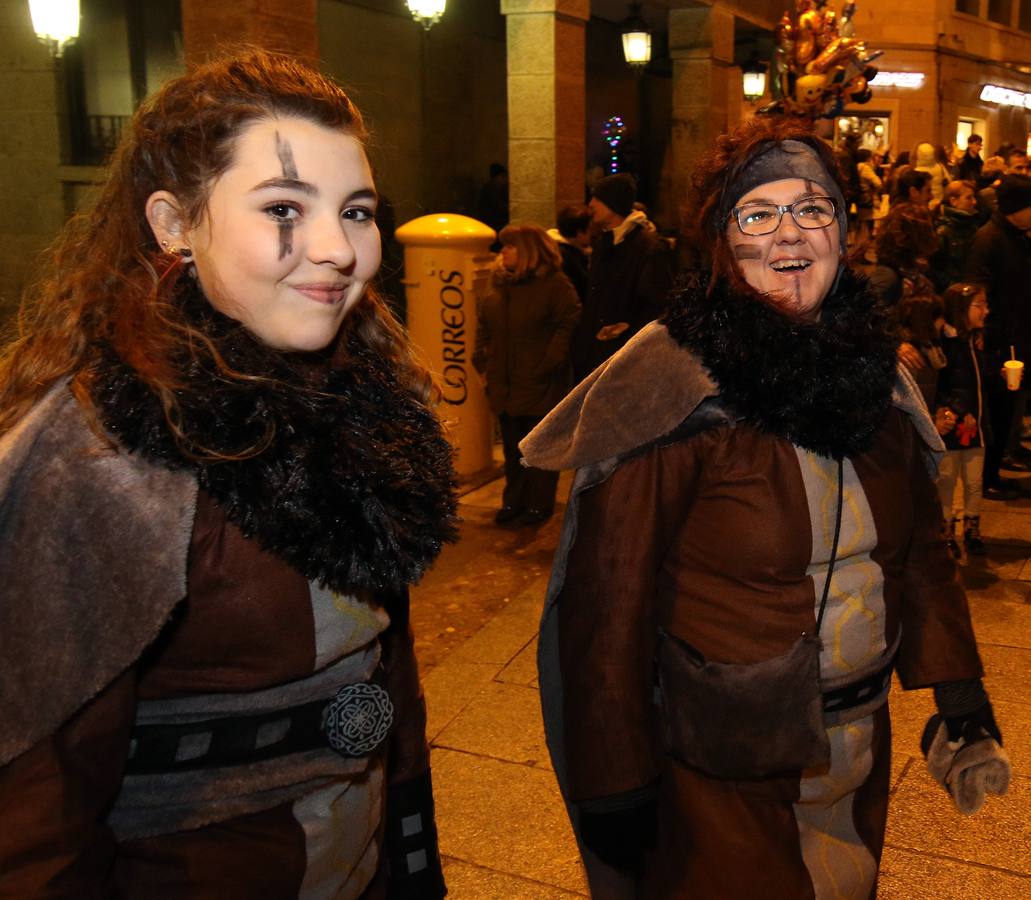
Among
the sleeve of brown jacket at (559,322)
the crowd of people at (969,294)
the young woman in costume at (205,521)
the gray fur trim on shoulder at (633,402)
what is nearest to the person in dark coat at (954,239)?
the crowd of people at (969,294)

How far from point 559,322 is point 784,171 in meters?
4.84

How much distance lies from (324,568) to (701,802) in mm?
1009

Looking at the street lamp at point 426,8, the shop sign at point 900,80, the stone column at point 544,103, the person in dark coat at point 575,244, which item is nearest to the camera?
the person in dark coat at point 575,244

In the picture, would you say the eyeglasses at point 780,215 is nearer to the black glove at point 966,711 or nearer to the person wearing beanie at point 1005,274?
the black glove at point 966,711

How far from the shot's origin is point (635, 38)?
14.2 metres

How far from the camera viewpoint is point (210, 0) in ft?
22.9

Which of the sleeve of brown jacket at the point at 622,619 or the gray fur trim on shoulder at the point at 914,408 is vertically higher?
the gray fur trim on shoulder at the point at 914,408

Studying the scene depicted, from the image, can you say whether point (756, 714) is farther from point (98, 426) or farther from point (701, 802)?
point (98, 426)

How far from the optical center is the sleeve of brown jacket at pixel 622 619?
7.11ft

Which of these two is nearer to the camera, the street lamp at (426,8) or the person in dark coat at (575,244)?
the person in dark coat at (575,244)

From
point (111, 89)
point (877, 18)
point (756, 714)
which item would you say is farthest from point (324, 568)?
point (877, 18)

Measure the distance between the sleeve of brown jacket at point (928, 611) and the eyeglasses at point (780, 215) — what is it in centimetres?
50

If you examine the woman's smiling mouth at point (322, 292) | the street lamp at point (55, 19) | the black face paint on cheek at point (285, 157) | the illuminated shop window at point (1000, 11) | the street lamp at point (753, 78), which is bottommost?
the woman's smiling mouth at point (322, 292)

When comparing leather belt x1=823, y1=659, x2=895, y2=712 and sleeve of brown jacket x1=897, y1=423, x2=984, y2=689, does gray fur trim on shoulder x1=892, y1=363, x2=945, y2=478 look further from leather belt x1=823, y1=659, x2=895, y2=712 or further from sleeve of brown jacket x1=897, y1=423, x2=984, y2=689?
leather belt x1=823, y1=659, x2=895, y2=712
